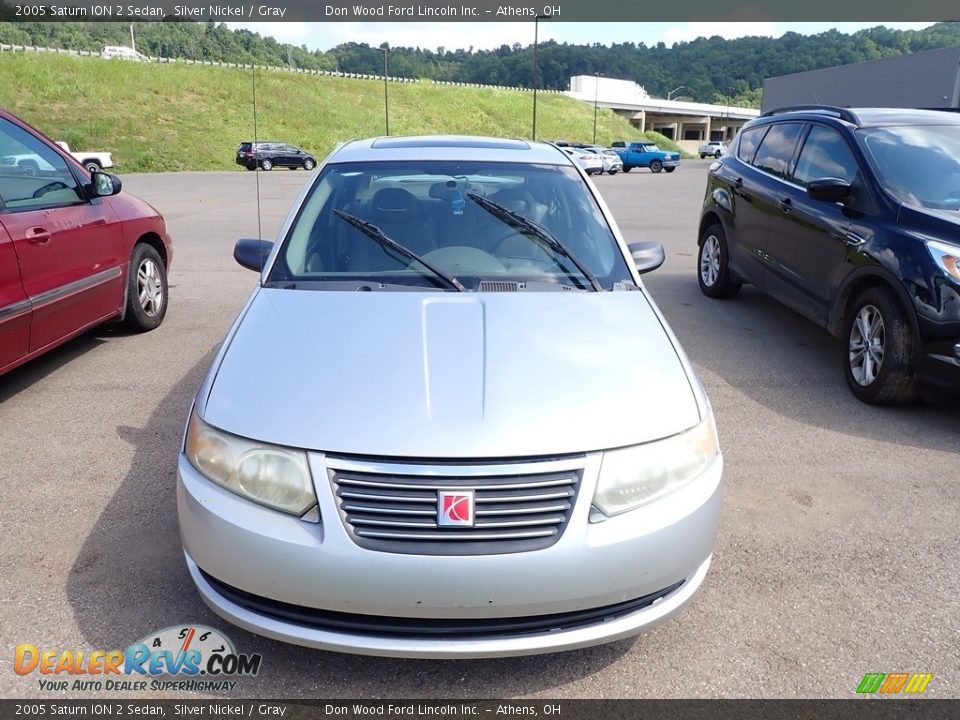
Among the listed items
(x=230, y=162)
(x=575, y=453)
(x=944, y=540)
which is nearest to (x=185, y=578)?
(x=575, y=453)

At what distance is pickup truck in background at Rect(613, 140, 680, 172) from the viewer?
145ft

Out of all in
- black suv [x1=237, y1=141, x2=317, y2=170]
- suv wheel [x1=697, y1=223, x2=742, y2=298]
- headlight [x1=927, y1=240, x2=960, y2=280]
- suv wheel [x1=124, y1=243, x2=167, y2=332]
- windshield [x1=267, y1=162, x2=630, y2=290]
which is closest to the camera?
windshield [x1=267, y1=162, x2=630, y2=290]

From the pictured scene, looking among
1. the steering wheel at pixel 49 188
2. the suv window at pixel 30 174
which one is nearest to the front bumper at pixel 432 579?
the suv window at pixel 30 174

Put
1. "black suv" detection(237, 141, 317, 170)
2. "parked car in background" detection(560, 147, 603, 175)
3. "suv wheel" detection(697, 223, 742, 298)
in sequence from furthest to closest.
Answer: "black suv" detection(237, 141, 317, 170) < "parked car in background" detection(560, 147, 603, 175) < "suv wheel" detection(697, 223, 742, 298)

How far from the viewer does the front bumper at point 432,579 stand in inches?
83.5

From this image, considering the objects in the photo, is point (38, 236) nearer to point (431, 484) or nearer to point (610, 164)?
point (431, 484)

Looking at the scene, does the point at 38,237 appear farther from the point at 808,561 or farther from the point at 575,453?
the point at 808,561

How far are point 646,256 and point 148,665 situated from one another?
284cm

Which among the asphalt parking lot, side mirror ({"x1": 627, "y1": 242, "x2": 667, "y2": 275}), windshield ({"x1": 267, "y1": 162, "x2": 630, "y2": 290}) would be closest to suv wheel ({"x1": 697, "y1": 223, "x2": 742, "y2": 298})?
the asphalt parking lot

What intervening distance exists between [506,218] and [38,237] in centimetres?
307

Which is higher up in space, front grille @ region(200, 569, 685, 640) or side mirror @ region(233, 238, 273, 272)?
side mirror @ region(233, 238, 273, 272)

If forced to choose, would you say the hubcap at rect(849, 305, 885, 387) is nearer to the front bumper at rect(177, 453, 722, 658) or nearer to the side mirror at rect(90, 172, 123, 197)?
the front bumper at rect(177, 453, 722, 658)

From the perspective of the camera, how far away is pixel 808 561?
10.5 ft

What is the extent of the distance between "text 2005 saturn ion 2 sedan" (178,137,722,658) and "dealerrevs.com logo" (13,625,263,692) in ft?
0.97
